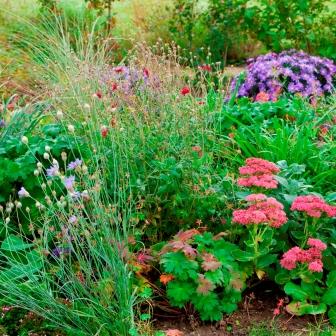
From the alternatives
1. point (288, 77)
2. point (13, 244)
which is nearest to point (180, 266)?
point (13, 244)

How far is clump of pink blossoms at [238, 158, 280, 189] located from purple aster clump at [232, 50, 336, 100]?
8.41ft

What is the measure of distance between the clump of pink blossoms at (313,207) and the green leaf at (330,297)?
1.26 ft

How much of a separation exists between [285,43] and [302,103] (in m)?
3.91

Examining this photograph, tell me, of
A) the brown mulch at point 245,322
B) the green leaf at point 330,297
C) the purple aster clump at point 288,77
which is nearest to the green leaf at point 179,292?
the brown mulch at point 245,322

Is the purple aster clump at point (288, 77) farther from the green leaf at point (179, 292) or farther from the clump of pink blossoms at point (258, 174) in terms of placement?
the green leaf at point (179, 292)

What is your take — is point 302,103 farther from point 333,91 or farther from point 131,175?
point 131,175

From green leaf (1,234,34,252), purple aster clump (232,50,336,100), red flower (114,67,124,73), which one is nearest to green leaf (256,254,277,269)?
green leaf (1,234,34,252)

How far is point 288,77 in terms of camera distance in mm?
6895

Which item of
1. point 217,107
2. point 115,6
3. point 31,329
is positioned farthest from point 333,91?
point 115,6

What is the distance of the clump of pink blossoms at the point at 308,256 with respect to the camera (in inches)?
142

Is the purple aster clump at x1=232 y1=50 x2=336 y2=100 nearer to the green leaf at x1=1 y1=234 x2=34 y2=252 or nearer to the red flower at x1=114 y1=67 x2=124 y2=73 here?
the red flower at x1=114 y1=67 x2=124 y2=73

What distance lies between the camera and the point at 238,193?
3982mm

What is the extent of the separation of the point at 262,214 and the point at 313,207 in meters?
0.29

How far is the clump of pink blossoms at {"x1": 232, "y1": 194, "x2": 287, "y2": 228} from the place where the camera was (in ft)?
11.7
